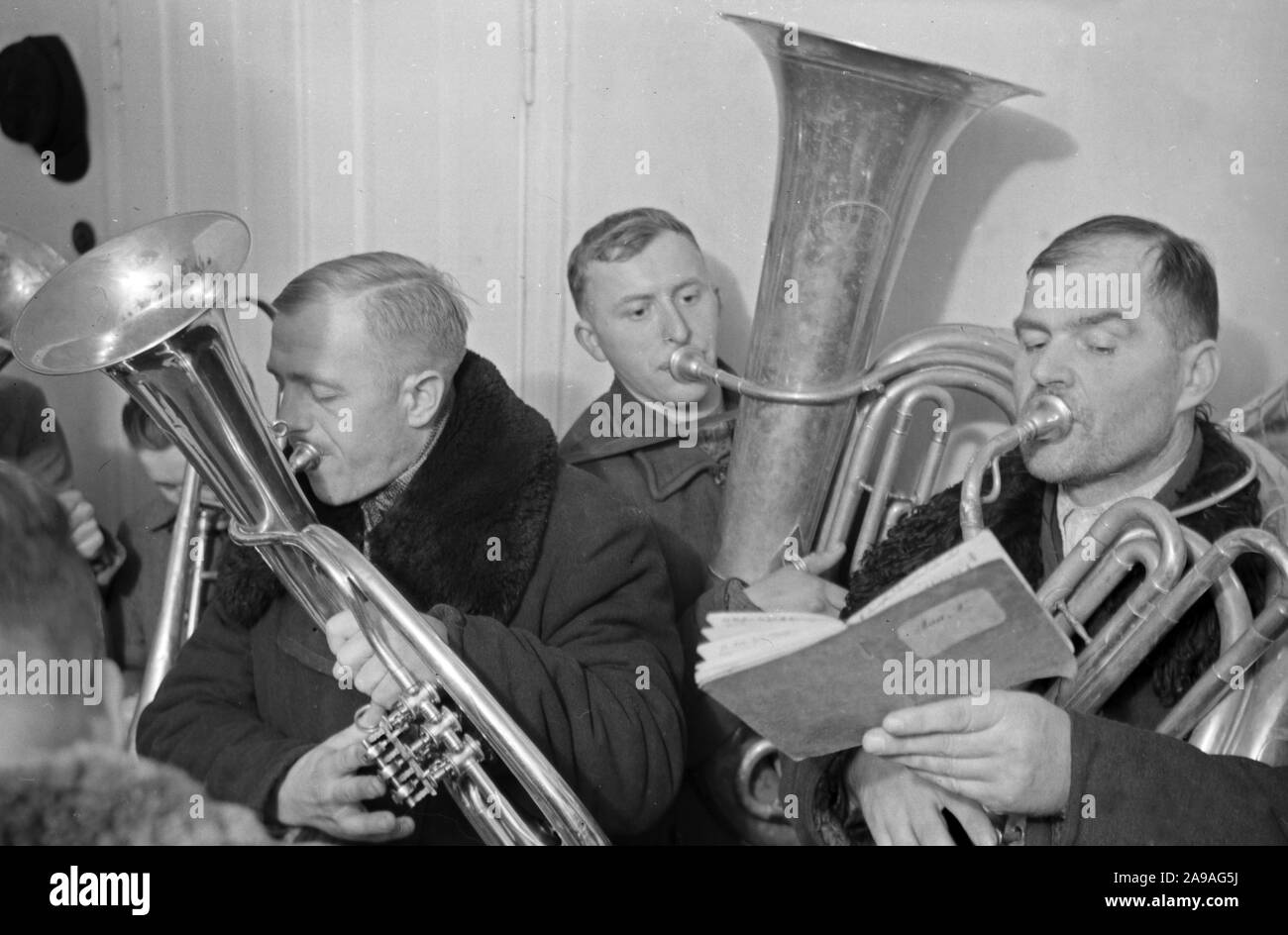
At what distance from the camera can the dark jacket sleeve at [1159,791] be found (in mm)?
1849

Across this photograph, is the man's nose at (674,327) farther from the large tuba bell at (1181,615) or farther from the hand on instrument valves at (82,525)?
the hand on instrument valves at (82,525)

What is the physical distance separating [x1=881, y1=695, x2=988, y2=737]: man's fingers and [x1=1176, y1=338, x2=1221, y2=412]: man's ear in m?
0.58

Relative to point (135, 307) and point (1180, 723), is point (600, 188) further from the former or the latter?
point (1180, 723)

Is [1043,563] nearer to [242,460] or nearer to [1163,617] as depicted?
[1163,617]

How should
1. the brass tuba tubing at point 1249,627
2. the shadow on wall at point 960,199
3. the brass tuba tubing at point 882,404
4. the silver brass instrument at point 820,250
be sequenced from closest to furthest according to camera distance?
the brass tuba tubing at point 1249,627, the silver brass instrument at point 820,250, the brass tuba tubing at point 882,404, the shadow on wall at point 960,199

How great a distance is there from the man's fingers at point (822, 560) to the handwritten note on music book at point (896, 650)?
0.60 metres

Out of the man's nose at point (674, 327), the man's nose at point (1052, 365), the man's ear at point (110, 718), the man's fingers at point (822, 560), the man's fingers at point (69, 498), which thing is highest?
the man's nose at point (1052, 365)

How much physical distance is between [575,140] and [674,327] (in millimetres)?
463

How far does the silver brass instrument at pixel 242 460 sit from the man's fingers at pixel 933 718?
0.46 m

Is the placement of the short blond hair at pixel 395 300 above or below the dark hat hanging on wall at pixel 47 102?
below

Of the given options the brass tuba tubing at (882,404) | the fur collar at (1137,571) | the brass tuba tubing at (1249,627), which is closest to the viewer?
the brass tuba tubing at (1249,627)

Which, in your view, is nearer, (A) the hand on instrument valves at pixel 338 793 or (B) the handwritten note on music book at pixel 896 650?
(B) the handwritten note on music book at pixel 896 650

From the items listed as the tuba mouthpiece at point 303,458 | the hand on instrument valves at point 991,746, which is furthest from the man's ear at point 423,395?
the hand on instrument valves at point 991,746
